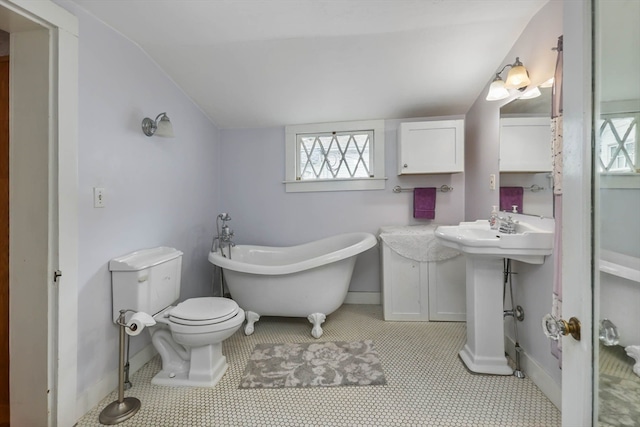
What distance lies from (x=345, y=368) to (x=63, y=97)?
206 cm

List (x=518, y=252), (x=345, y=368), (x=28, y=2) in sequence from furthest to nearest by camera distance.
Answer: (x=345, y=368), (x=518, y=252), (x=28, y=2)

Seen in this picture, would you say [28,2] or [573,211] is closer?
[573,211]

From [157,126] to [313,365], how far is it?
6.22 ft

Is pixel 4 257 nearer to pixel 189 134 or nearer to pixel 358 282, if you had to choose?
pixel 189 134

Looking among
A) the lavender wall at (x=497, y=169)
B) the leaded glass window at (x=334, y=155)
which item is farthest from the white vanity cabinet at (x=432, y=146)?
the leaded glass window at (x=334, y=155)

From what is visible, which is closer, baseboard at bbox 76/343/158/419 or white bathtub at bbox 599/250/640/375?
white bathtub at bbox 599/250/640/375

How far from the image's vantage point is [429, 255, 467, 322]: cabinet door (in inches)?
88.3

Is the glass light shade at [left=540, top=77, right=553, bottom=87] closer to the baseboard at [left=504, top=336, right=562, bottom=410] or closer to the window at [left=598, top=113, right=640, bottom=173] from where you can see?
the window at [left=598, top=113, right=640, bottom=173]

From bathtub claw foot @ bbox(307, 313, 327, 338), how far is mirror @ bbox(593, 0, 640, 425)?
5.59 feet

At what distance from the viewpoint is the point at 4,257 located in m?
1.23

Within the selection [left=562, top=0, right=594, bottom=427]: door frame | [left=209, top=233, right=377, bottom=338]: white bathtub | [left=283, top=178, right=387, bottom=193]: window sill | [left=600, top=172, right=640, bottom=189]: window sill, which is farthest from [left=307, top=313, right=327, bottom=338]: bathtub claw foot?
[left=600, top=172, right=640, bottom=189]: window sill

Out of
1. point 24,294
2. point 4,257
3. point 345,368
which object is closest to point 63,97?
point 4,257

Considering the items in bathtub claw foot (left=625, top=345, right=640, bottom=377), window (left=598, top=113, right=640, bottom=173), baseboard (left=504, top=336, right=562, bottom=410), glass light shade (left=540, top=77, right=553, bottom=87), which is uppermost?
glass light shade (left=540, top=77, right=553, bottom=87)

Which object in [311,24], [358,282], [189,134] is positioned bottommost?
[358,282]
